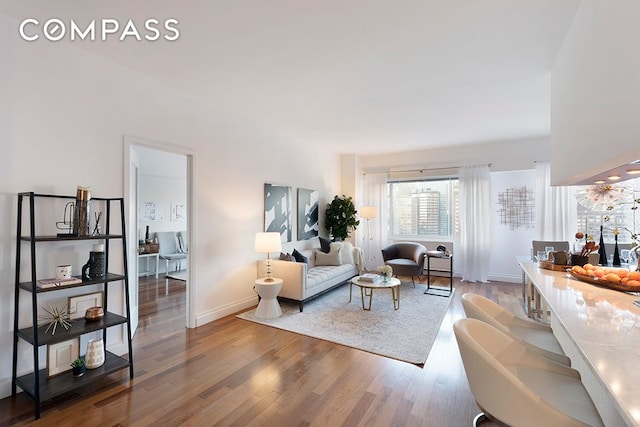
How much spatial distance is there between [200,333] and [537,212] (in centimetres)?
610

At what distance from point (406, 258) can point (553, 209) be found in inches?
110

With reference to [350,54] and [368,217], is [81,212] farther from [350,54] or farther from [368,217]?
[368,217]

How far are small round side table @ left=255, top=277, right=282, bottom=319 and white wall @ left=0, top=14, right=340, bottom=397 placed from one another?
468mm

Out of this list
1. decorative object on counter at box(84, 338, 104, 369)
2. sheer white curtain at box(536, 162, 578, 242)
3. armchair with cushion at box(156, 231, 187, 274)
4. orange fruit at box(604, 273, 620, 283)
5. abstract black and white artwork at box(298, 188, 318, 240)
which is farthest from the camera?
armchair with cushion at box(156, 231, 187, 274)

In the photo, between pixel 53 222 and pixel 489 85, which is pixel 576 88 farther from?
pixel 53 222

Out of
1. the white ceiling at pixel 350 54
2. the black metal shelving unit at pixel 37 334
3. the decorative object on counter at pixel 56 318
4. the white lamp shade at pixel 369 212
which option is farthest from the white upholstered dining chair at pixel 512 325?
the white lamp shade at pixel 369 212

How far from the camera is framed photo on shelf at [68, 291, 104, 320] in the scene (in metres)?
2.54

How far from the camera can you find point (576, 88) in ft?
7.14

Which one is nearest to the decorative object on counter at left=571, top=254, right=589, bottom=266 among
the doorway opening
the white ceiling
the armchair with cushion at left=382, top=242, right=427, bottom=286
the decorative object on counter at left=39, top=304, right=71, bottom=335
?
the white ceiling

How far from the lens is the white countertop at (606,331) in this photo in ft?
2.92

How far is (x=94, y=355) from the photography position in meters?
2.47

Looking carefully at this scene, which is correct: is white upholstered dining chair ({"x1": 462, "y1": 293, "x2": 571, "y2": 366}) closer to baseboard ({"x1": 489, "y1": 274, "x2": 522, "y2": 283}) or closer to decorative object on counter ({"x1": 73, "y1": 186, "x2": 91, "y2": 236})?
decorative object on counter ({"x1": 73, "y1": 186, "x2": 91, "y2": 236})

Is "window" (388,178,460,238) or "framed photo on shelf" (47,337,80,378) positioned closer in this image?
"framed photo on shelf" (47,337,80,378)

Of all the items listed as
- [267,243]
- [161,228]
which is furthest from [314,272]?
[161,228]
